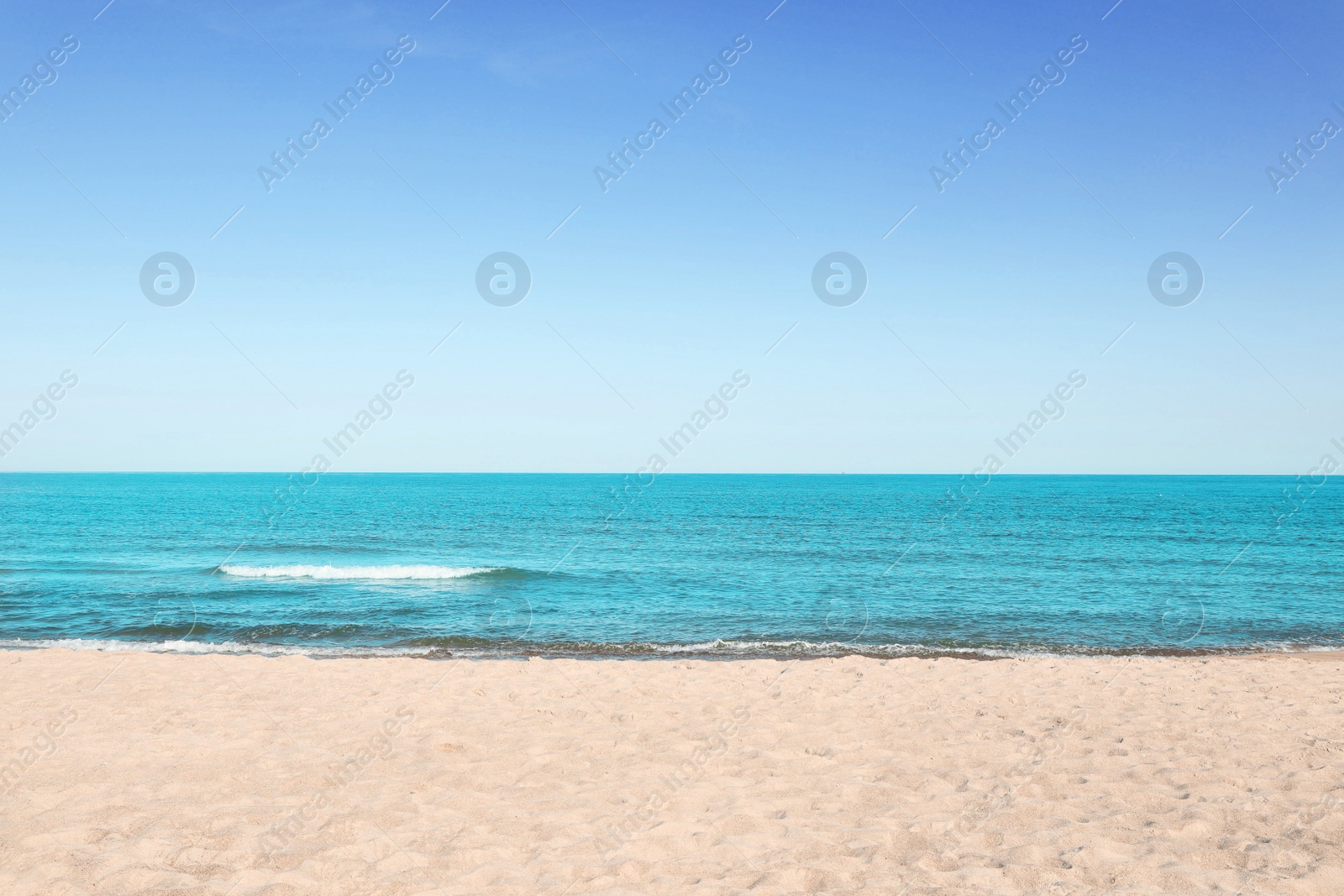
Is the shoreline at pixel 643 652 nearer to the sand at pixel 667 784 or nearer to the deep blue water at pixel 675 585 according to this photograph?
the deep blue water at pixel 675 585

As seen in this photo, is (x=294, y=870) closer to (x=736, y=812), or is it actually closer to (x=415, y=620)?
(x=736, y=812)

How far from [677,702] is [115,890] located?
677cm

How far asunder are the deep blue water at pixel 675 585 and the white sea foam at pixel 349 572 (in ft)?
0.54

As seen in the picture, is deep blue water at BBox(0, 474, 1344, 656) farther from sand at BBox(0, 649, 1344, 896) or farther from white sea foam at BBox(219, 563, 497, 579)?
sand at BBox(0, 649, 1344, 896)

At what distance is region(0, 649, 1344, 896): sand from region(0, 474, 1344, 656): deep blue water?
5.65 meters

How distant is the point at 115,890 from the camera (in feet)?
17.4

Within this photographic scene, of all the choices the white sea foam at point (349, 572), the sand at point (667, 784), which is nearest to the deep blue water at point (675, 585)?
the white sea foam at point (349, 572)

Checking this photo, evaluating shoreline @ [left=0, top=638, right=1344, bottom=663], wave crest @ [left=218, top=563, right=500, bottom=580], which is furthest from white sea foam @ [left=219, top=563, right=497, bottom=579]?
shoreline @ [left=0, top=638, right=1344, bottom=663]

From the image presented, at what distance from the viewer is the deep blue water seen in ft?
58.5

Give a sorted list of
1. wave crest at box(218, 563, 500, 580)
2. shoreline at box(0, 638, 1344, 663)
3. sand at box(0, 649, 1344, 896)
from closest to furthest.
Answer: sand at box(0, 649, 1344, 896) → shoreline at box(0, 638, 1344, 663) → wave crest at box(218, 563, 500, 580)

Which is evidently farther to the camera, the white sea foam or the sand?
the white sea foam

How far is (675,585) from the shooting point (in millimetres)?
25047

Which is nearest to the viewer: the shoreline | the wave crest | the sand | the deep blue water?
the sand

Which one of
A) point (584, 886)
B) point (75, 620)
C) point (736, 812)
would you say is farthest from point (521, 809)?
point (75, 620)
